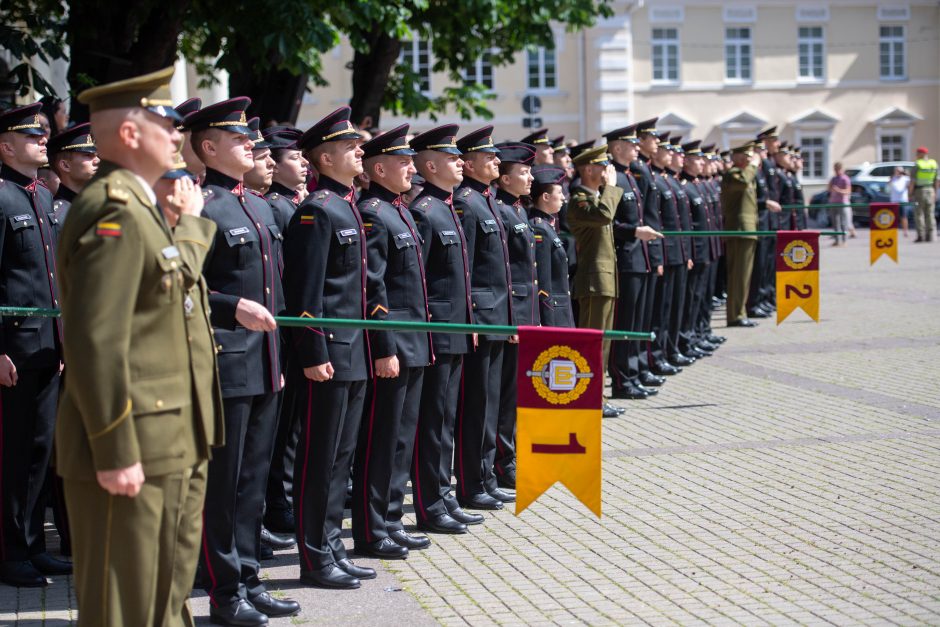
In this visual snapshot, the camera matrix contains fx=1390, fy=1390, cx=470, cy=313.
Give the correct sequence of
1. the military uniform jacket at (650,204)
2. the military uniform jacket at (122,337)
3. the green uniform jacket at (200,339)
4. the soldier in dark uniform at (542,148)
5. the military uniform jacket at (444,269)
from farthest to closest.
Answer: the military uniform jacket at (650,204), the soldier in dark uniform at (542,148), the military uniform jacket at (444,269), the green uniform jacket at (200,339), the military uniform jacket at (122,337)

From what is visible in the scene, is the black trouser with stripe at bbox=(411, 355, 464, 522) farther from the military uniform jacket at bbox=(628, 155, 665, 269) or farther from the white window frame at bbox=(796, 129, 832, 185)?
the white window frame at bbox=(796, 129, 832, 185)

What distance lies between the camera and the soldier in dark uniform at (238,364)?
5762 millimetres

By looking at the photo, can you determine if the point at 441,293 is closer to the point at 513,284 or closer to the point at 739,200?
the point at 513,284

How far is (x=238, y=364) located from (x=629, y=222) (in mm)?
6712

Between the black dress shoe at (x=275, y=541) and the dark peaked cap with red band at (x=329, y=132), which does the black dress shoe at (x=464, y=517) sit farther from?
the dark peaked cap with red band at (x=329, y=132)

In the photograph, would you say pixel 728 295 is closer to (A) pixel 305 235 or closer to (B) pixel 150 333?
(A) pixel 305 235

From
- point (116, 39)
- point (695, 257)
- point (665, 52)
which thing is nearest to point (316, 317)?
point (116, 39)

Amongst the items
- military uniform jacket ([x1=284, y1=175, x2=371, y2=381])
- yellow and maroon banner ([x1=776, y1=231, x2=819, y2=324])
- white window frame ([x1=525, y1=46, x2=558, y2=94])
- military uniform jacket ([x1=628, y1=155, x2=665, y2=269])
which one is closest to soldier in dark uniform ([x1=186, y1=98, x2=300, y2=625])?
military uniform jacket ([x1=284, y1=175, x2=371, y2=381])

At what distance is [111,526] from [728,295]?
13.8 m

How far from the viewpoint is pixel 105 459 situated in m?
4.18

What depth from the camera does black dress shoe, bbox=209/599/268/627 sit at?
573cm

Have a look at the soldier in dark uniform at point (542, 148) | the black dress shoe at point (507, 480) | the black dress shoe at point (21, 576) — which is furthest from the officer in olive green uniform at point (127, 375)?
the soldier in dark uniform at point (542, 148)

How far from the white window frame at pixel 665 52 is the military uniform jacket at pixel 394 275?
40.3 m

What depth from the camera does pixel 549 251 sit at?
931cm
